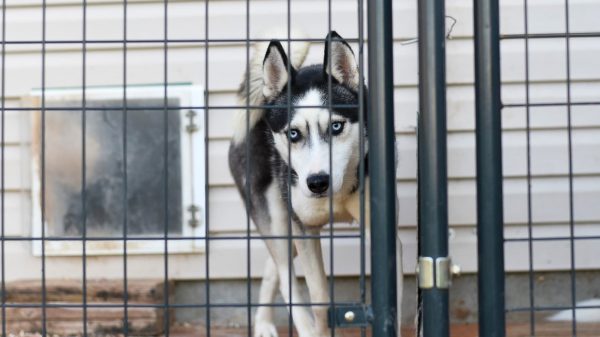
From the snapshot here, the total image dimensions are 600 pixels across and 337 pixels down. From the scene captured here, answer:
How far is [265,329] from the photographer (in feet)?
14.9

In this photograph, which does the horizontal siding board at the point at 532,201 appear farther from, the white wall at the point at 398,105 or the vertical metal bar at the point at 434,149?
the vertical metal bar at the point at 434,149

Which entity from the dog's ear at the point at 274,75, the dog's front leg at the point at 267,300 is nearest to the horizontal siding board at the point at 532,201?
the dog's front leg at the point at 267,300

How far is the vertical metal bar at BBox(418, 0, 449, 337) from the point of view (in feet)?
7.48

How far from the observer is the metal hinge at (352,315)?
242cm

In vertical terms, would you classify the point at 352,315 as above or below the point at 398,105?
below

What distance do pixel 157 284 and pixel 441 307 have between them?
278cm

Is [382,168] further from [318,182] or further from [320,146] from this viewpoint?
[320,146]

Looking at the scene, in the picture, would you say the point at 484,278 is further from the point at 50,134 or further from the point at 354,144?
the point at 50,134

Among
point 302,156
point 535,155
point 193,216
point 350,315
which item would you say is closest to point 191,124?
point 193,216

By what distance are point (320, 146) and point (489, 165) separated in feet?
→ 4.48

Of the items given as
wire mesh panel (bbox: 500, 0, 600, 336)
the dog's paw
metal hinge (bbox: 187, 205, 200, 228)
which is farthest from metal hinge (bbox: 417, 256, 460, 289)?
metal hinge (bbox: 187, 205, 200, 228)

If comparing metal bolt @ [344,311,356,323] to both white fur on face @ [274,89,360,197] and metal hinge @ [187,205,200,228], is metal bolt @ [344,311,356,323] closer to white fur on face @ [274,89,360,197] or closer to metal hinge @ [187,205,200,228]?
white fur on face @ [274,89,360,197]

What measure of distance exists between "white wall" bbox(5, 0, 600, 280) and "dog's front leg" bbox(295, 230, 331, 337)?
109cm

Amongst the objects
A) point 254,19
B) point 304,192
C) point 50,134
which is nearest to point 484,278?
point 304,192
